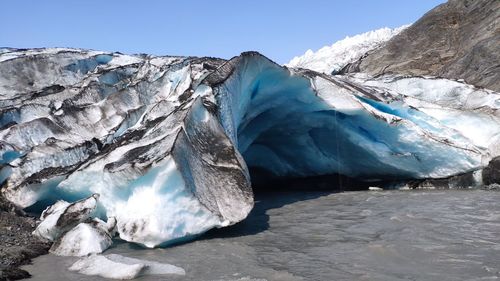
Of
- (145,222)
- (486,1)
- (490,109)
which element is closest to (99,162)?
(145,222)

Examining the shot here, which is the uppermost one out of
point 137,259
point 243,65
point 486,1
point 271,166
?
point 486,1

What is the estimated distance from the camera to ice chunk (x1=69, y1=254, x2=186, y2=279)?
4.11 meters

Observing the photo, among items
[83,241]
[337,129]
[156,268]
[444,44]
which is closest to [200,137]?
[83,241]

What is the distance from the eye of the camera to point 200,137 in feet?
19.7

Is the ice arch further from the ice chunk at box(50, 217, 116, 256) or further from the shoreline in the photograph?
the shoreline

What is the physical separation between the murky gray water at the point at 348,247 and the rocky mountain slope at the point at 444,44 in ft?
34.5

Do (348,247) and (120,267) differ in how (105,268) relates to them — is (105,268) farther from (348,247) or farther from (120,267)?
(348,247)

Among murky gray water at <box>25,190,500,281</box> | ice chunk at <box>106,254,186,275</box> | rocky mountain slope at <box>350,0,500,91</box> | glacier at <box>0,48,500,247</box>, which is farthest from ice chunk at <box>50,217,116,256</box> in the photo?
rocky mountain slope at <box>350,0,500,91</box>

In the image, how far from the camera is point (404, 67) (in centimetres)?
1955

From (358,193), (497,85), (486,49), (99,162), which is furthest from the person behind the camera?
(486,49)

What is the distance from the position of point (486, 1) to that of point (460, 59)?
12.4 feet

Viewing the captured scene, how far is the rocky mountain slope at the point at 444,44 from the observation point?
54.7ft

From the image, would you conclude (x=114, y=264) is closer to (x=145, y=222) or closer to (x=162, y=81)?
(x=145, y=222)

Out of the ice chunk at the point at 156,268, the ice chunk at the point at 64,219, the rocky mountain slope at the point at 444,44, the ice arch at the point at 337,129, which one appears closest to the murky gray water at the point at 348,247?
the ice chunk at the point at 156,268
